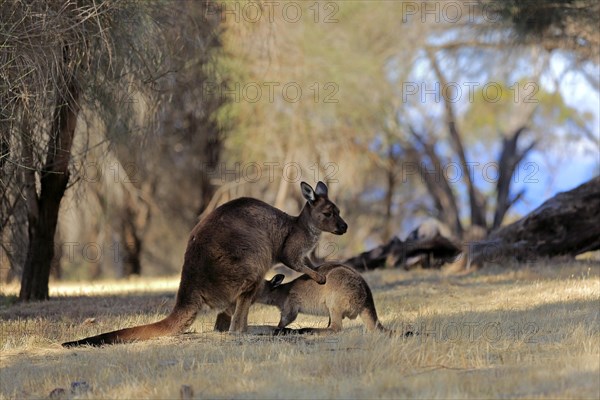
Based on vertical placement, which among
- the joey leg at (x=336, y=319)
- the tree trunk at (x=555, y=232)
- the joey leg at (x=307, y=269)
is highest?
the tree trunk at (x=555, y=232)

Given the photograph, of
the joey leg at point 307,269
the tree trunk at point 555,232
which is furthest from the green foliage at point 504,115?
the joey leg at point 307,269

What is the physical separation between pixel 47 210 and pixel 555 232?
8.71 meters

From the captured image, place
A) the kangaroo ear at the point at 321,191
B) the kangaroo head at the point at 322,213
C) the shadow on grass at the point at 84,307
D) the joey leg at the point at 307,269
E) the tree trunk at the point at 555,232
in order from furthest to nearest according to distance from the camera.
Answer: the tree trunk at the point at 555,232
the shadow on grass at the point at 84,307
the kangaroo ear at the point at 321,191
the kangaroo head at the point at 322,213
the joey leg at the point at 307,269

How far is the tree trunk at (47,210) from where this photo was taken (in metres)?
11.9

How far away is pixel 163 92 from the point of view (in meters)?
12.4

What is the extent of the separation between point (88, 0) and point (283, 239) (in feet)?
12.9

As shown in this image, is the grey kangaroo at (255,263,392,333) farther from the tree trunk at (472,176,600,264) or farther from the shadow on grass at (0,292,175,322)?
the tree trunk at (472,176,600,264)

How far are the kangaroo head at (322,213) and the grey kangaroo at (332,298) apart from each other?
1.92 ft

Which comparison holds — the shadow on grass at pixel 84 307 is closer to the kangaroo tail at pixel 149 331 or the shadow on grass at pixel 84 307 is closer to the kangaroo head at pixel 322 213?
the kangaroo tail at pixel 149 331

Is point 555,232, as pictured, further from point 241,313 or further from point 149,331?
point 149,331

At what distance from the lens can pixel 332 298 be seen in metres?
8.61

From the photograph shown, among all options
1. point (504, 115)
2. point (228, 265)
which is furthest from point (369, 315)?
point (504, 115)

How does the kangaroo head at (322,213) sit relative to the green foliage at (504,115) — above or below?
below

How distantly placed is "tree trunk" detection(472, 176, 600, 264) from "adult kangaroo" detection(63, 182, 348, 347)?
26.2ft
